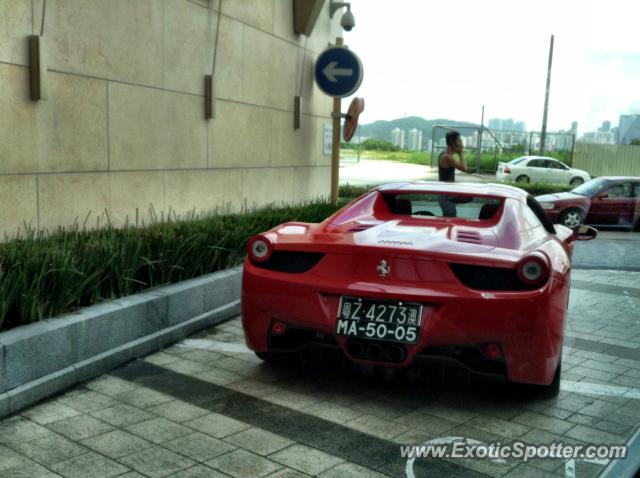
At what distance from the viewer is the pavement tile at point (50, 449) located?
3.46 m

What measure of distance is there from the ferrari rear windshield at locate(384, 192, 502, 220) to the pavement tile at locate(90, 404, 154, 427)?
2323mm

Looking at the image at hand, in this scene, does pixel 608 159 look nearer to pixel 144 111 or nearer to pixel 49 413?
pixel 144 111

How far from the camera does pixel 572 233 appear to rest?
6043mm

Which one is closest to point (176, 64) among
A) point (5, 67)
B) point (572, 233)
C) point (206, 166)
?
point (206, 166)

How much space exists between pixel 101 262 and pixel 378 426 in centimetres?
239

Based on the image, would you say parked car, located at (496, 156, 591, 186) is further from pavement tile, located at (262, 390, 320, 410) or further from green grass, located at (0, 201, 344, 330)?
pavement tile, located at (262, 390, 320, 410)

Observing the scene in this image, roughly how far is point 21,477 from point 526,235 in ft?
10.3

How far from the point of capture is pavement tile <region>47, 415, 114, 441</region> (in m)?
3.76

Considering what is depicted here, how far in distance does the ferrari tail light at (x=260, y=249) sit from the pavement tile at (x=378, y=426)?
1.11 meters

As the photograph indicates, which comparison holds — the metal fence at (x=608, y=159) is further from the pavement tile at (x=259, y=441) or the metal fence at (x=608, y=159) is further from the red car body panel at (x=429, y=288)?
Result: the pavement tile at (x=259, y=441)

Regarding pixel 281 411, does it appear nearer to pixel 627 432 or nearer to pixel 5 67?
pixel 627 432

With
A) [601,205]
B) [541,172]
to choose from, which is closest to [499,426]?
[601,205]

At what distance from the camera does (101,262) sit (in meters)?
5.26

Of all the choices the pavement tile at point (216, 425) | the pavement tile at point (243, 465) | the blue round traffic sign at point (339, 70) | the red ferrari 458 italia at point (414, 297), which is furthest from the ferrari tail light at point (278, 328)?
the blue round traffic sign at point (339, 70)
